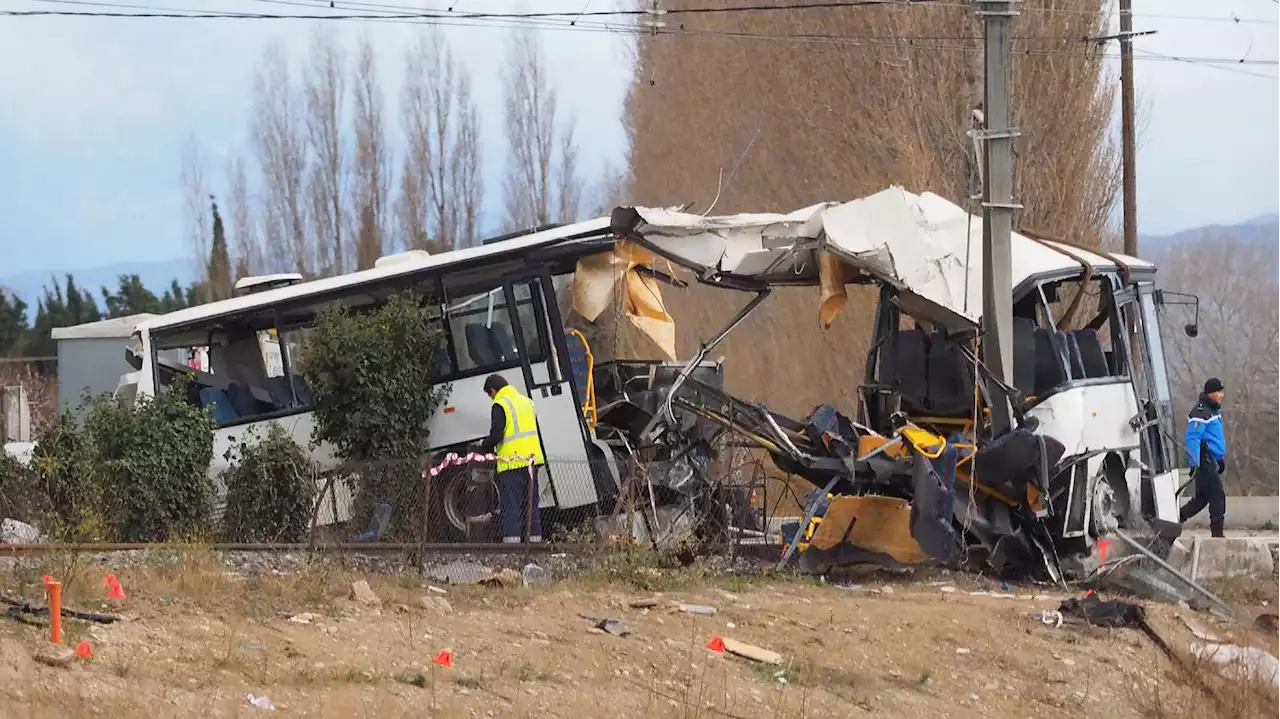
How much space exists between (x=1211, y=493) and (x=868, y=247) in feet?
18.4

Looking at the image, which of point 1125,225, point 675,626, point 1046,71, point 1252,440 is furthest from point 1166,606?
point 1252,440

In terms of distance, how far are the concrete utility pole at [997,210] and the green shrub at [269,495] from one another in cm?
577

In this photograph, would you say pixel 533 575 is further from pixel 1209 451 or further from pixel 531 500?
pixel 1209 451

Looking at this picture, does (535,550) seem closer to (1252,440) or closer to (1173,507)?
(1173,507)

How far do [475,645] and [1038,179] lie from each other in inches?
691

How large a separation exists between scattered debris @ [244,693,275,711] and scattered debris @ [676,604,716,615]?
11.3 feet

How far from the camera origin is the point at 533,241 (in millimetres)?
13758

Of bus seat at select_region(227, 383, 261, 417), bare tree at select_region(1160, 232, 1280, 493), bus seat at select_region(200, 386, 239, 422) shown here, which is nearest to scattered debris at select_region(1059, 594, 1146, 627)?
bare tree at select_region(1160, 232, 1280, 493)

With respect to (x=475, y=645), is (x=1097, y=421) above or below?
above

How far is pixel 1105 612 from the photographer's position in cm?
1040

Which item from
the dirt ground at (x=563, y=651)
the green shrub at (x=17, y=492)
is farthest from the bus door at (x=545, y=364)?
the green shrub at (x=17, y=492)

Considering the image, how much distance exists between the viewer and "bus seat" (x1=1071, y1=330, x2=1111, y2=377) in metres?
12.8

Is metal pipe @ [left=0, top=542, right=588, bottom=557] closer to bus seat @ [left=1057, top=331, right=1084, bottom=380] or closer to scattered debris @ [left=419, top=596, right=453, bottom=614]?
scattered debris @ [left=419, top=596, right=453, bottom=614]

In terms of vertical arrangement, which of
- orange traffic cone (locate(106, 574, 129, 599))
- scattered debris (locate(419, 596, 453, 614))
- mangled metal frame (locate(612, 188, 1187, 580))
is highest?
mangled metal frame (locate(612, 188, 1187, 580))
